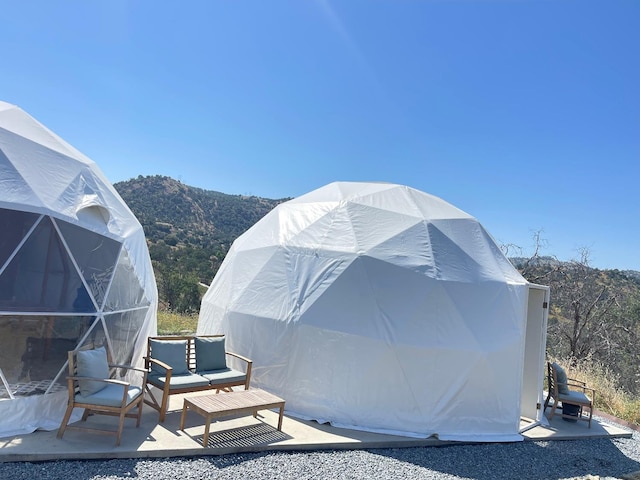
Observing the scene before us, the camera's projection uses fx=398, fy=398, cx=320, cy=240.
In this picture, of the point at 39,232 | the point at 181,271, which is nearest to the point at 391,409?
the point at 39,232

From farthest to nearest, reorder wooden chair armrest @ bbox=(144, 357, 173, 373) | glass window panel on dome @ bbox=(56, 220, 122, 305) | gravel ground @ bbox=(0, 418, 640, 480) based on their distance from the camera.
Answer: wooden chair armrest @ bbox=(144, 357, 173, 373)
glass window panel on dome @ bbox=(56, 220, 122, 305)
gravel ground @ bbox=(0, 418, 640, 480)

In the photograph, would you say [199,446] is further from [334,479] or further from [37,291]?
[37,291]

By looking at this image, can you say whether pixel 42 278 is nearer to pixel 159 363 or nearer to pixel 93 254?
pixel 93 254

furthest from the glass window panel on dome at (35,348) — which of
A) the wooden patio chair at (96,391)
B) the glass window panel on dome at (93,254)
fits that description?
the glass window panel on dome at (93,254)

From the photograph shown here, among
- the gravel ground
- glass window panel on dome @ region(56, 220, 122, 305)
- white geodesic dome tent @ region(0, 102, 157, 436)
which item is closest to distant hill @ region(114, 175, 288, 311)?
white geodesic dome tent @ region(0, 102, 157, 436)

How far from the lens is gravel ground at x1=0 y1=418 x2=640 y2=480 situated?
4.41 metres

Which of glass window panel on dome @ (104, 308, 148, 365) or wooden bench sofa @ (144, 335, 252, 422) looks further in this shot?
glass window panel on dome @ (104, 308, 148, 365)

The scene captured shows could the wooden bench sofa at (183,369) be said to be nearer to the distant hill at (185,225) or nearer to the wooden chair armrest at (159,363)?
the wooden chair armrest at (159,363)

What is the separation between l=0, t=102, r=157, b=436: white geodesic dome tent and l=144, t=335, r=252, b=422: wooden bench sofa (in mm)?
615

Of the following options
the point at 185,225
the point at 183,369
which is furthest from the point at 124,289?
the point at 185,225

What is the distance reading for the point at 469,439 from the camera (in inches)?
250

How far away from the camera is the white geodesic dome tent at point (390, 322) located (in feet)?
21.1

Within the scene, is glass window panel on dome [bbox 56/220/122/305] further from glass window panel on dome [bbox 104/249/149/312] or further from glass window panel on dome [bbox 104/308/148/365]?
glass window panel on dome [bbox 104/308/148/365]

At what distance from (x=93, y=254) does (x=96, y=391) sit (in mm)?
1936
